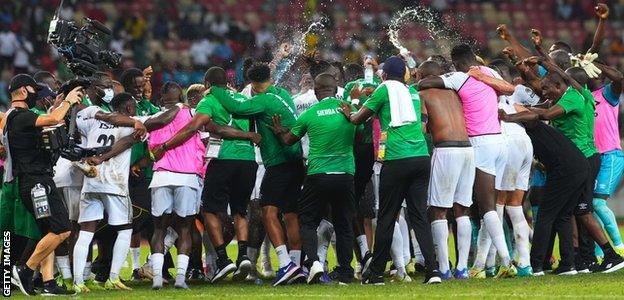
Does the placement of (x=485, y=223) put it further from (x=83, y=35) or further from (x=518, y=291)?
(x=83, y=35)

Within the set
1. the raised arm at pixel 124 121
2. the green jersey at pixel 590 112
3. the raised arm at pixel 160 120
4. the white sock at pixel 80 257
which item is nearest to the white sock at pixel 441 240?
the green jersey at pixel 590 112

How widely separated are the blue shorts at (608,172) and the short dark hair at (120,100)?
5.88m

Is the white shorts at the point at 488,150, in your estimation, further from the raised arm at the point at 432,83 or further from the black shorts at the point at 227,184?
the black shorts at the point at 227,184

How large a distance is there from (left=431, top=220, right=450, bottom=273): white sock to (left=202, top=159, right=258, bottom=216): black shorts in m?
2.24

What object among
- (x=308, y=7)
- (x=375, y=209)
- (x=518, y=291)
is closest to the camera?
(x=518, y=291)

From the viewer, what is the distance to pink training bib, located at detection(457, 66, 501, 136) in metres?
15.6

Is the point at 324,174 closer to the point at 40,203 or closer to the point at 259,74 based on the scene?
the point at 259,74

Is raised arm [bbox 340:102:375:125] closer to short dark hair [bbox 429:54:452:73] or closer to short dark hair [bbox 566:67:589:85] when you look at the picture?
short dark hair [bbox 429:54:452:73]

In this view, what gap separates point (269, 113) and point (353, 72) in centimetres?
299

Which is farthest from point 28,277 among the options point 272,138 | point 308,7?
point 308,7

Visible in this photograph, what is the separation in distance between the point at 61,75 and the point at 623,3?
15.1m

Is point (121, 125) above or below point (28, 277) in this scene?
→ above

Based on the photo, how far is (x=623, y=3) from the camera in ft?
118

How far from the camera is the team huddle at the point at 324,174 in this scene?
1480cm
